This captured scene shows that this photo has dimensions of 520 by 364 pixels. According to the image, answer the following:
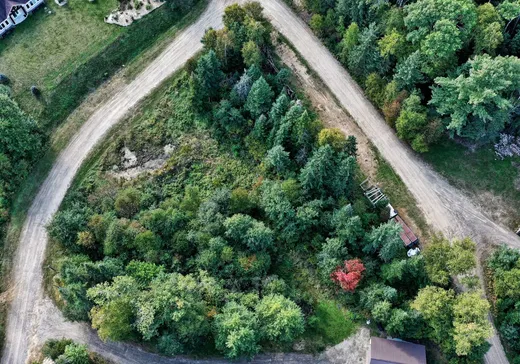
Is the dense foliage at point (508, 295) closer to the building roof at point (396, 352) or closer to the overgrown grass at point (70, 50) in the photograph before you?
the building roof at point (396, 352)

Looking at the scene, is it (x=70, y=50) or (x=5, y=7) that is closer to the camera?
(x=70, y=50)

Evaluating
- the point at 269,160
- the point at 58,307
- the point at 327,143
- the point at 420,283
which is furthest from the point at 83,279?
the point at 420,283

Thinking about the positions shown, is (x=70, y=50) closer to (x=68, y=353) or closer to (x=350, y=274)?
(x=68, y=353)

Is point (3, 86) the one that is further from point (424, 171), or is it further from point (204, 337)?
point (424, 171)

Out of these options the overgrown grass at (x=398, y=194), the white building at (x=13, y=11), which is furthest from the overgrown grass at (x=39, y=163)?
the overgrown grass at (x=398, y=194)

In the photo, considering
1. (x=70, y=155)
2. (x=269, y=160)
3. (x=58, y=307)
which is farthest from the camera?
(x=70, y=155)

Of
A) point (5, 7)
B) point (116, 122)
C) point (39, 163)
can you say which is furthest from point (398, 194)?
point (5, 7)
